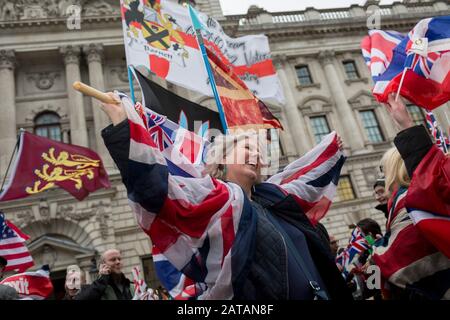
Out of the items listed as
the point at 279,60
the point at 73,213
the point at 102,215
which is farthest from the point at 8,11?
the point at 279,60

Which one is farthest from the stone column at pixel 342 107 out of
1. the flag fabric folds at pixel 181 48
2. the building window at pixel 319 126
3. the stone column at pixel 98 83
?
the flag fabric folds at pixel 181 48

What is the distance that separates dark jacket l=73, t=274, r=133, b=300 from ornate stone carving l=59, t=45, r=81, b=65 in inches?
725

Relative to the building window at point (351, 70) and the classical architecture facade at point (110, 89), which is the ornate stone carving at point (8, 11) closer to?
the classical architecture facade at point (110, 89)

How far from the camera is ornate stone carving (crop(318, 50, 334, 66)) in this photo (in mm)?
23953

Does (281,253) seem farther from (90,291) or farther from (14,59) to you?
(14,59)

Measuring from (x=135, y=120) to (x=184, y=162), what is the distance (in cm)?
119

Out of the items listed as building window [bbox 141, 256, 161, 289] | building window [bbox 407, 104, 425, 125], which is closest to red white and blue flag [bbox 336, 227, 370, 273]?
building window [bbox 141, 256, 161, 289]

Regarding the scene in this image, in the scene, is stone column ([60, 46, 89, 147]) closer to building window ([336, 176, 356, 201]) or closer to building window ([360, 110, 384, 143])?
building window ([336, 176, 356, 201])

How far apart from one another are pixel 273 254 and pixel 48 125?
20.3m

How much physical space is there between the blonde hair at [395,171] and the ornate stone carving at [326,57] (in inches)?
897

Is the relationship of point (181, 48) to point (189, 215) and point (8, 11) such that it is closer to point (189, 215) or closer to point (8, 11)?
point (189, 215)

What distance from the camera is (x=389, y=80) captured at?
3518mm

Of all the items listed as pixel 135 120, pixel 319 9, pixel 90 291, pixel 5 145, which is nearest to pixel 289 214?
pixel 135 120

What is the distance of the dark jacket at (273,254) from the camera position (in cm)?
172
